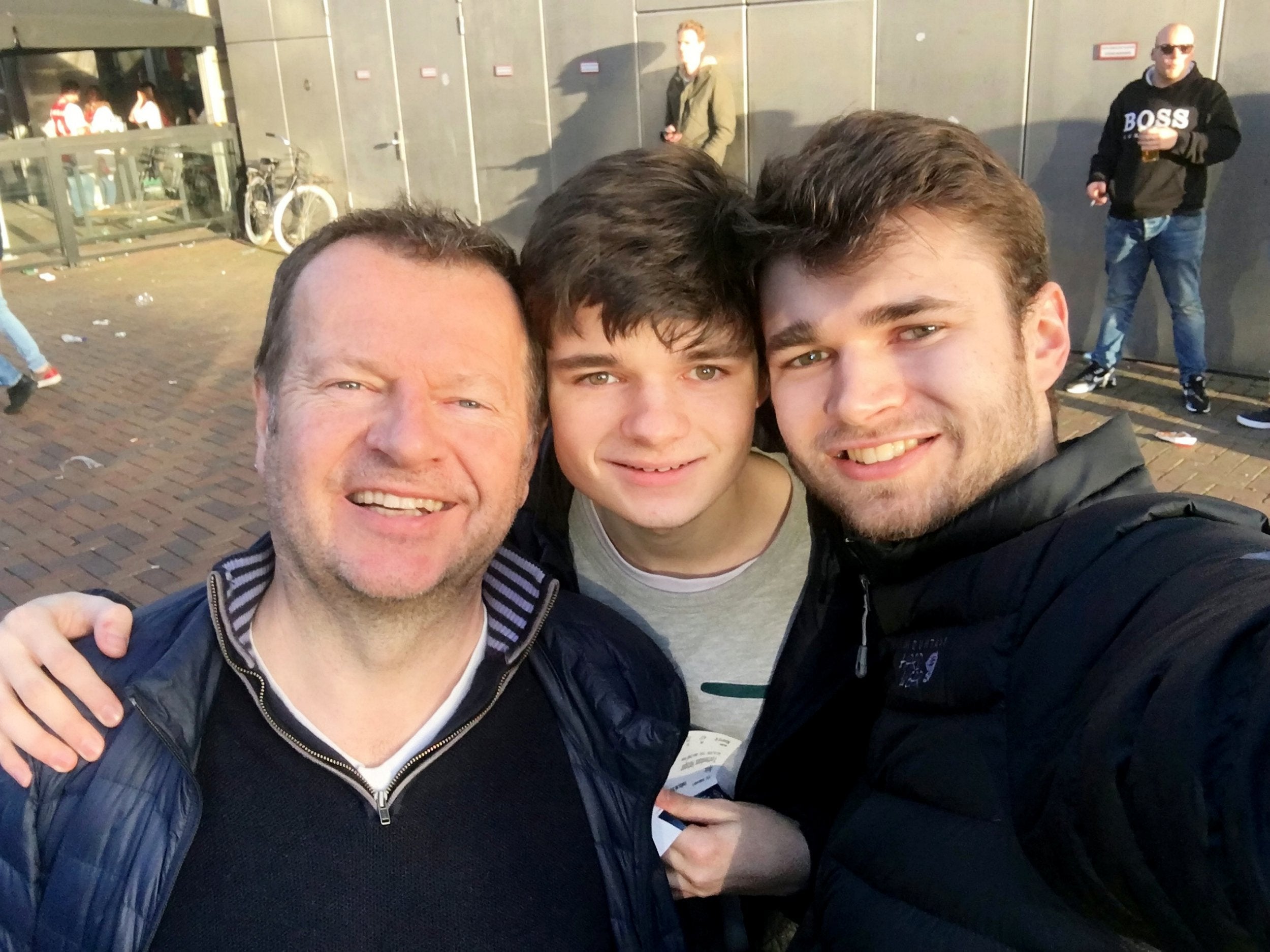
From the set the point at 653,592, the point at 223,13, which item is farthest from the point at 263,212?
the point at 653,592

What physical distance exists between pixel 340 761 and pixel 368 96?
12.5m

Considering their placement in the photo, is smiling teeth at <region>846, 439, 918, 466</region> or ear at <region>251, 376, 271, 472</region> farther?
ear at <region>251, 376, 271, 472</region>

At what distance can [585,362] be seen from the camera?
6.63 feet

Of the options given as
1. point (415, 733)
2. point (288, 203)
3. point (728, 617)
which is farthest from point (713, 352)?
point (288, 203)

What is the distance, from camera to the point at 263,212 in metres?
13.9

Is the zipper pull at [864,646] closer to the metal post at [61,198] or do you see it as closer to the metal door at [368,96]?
the metal door at [368,96]

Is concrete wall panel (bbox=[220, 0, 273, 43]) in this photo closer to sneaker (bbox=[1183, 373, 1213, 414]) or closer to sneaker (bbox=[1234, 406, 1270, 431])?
sneaker (bbox=[1183, 373, 1213, 414])

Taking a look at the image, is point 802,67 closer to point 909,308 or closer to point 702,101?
point 702,101

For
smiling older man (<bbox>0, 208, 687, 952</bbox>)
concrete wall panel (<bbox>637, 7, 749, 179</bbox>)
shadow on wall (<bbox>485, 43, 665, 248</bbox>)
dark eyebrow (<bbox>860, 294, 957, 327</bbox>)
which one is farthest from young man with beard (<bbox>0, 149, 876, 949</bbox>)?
shadow on wall (<bbox>485, 43, 665, 248</bbox>)

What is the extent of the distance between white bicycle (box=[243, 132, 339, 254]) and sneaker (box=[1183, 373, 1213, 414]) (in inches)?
404

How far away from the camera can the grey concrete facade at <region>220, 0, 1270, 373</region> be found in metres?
6.93

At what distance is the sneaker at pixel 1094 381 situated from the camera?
7.07 meters

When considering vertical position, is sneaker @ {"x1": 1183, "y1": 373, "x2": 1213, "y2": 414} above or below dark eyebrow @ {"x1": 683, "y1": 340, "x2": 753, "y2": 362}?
below

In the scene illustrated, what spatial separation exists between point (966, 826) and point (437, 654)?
37.3 inches
